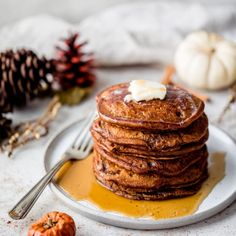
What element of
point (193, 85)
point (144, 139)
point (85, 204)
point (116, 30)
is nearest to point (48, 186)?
point (85, 204)

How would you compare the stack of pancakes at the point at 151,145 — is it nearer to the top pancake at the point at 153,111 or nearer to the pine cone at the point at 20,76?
the top pancake at the point at 153,111

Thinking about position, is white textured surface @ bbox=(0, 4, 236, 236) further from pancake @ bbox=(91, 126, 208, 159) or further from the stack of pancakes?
pancake @ bbox=(91, 126, 208, 159)

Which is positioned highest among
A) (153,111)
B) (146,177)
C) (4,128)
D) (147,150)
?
(153,111)

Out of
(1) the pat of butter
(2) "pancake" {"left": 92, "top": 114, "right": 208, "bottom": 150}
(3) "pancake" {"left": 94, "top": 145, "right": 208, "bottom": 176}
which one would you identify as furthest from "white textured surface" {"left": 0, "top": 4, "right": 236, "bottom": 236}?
(1) the pat of butter

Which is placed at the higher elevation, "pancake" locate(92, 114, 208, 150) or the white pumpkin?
"pancake" locate(92, 114, 208, 150)

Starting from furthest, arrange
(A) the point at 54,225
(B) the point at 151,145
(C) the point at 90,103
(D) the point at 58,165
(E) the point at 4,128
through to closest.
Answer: (C) the point at 90,103, (E) the point at 4,128, (D) the point at 58,165, (B) the point at 151,145, (A) the point at 54,225

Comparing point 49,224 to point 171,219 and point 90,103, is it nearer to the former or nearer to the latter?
point 171,219

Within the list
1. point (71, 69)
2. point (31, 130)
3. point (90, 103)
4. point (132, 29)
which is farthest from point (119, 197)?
point (132, 29)
